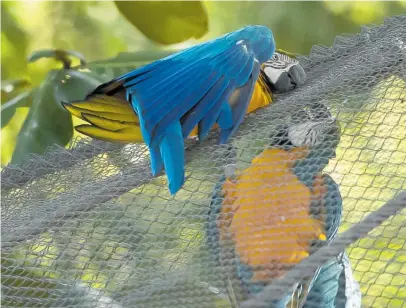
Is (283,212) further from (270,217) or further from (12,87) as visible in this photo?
(12,87)

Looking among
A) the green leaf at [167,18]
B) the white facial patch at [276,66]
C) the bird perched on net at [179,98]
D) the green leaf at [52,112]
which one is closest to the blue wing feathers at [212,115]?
the bird perched on net at [179,98]

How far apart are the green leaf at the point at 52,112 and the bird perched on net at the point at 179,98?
14.8 inches

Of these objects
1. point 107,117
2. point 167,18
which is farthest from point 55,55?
point 107,117

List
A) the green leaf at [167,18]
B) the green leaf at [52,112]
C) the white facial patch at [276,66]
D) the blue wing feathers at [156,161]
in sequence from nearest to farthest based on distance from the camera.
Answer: the blue wing feathers at [156,161] < the white facial patch at [276,66] < the green leaf at [52,112] < the green leaf at [167,18]

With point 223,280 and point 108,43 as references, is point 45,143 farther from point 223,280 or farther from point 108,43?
point 223,280

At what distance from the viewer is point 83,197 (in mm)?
838

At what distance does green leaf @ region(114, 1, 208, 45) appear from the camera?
133 cm

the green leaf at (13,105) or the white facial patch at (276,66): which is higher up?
the white facial patch at (276,66)

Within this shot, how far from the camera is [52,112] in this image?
1.22 m

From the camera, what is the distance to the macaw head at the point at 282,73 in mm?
909

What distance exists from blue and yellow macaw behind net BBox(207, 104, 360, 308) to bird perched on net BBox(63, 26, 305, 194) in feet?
0.22

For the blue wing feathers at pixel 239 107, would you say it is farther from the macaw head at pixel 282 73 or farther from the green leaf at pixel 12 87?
the green leaf at pixel 12 87

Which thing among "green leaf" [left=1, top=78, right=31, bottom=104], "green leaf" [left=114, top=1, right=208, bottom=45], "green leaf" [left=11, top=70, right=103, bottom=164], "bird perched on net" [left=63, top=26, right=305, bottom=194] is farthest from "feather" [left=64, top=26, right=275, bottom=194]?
"green leaf" [left=1, top=78, right=31, bottom=104]

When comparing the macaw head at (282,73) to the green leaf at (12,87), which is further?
the green leaf at (12,87)
